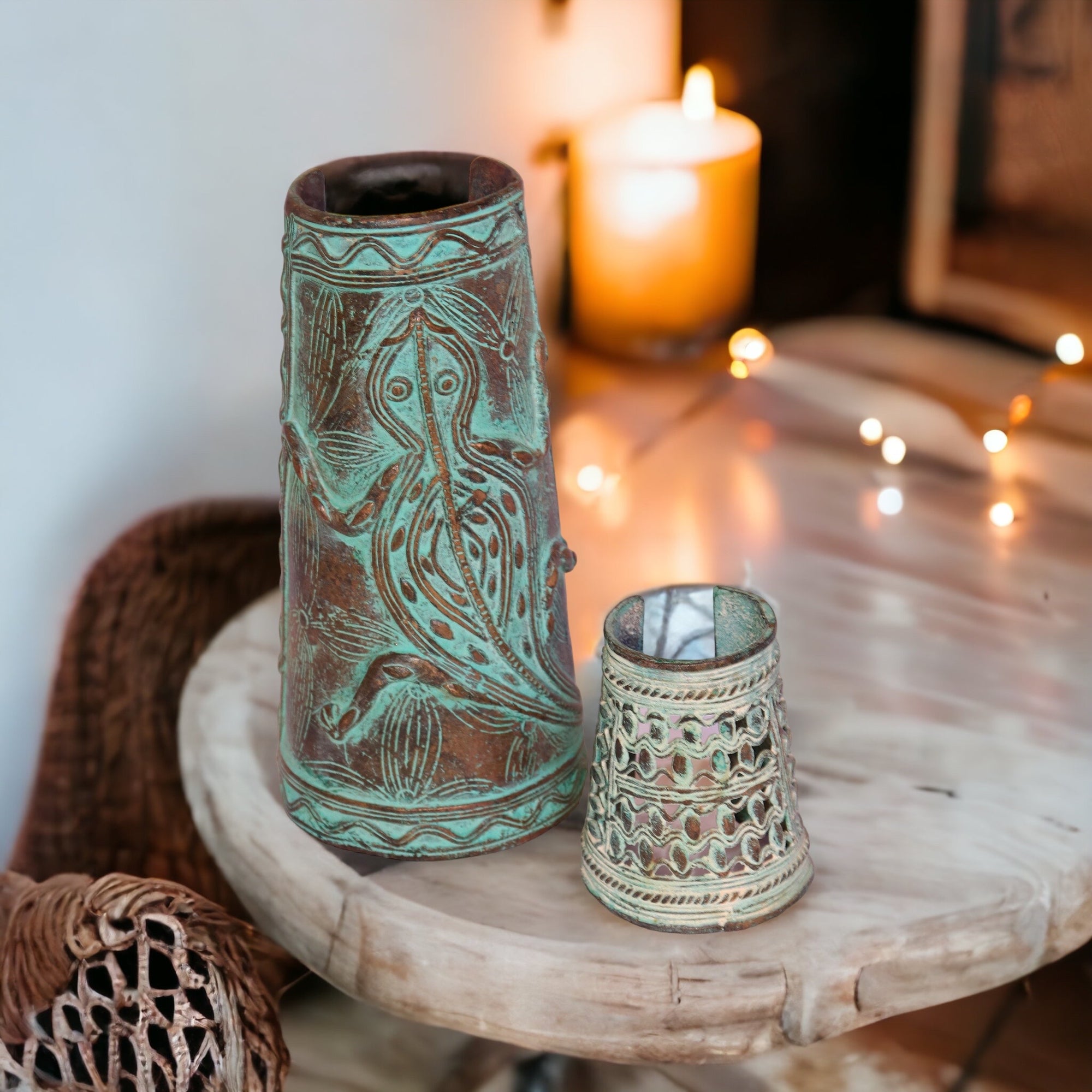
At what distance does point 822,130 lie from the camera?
3.87ft

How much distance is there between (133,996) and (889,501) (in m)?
0.55

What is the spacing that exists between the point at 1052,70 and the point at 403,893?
758 mm

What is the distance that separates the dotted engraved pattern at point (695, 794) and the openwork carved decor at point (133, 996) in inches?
6.0

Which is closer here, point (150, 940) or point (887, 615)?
point (150, 940)

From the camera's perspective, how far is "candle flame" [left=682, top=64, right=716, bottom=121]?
40.2 inches

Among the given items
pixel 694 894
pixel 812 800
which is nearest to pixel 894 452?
pixel 812 800

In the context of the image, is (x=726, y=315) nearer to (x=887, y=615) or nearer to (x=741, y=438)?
(x=741, y=438)

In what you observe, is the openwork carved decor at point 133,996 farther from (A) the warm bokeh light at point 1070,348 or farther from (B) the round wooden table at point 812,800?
(A) the warm bokeh light at point 1070,348

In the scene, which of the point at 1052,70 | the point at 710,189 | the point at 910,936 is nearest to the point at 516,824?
the point at 910,936

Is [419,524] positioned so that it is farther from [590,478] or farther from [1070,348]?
[1070,348]

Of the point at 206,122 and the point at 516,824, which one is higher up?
the point at 206,122

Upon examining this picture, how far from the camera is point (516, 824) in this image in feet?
2.09

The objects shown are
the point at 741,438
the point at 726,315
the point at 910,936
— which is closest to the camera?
the point at 910,936

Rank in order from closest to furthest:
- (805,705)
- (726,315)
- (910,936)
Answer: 1. (910,936)
2. (805,705)
3. (726,315)
